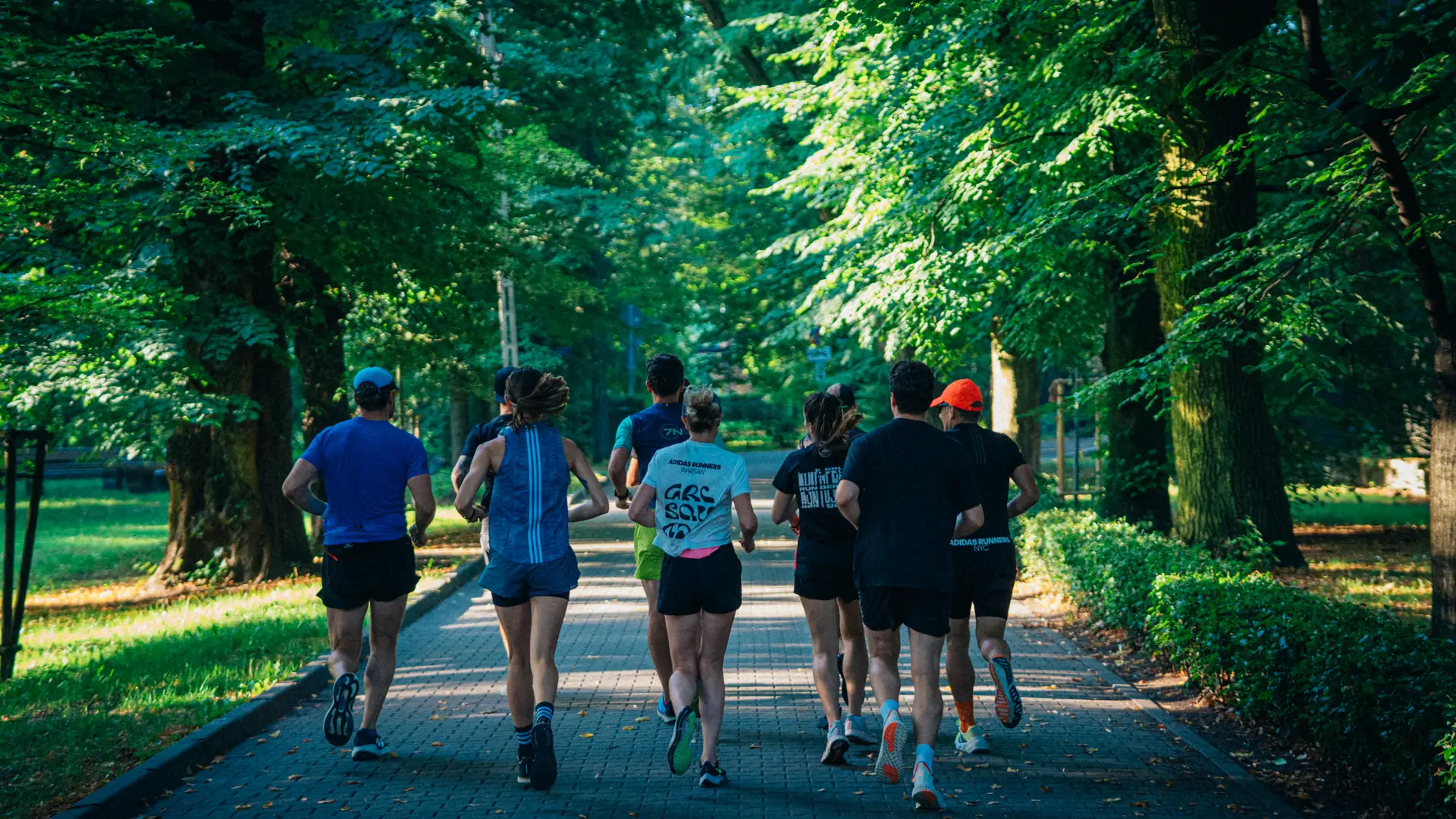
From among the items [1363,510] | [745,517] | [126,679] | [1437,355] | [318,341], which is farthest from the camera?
[1363,510]

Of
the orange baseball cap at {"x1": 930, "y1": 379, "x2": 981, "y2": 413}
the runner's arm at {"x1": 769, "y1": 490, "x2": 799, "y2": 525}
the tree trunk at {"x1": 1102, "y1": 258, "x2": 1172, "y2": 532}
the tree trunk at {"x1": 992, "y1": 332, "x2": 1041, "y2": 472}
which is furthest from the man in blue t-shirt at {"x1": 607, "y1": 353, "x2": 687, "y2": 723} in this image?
the tree trunk at {"x1": 992, "y1": 332, "x2": 1041, "y2": 472}

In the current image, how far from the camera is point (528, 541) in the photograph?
6352 millimetres

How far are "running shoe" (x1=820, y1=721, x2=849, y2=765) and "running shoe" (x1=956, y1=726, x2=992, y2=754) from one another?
0.73m

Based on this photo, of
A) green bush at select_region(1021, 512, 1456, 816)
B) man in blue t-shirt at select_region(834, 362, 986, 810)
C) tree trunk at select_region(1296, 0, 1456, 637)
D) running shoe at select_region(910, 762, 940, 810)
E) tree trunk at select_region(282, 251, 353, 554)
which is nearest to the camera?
green bush at select_region(1021, 512, 1456, 816)

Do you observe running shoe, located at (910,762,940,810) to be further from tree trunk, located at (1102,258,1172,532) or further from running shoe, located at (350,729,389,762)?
tree trunk, located at (1102,258,1172,532)

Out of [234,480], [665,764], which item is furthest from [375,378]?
[234,480]

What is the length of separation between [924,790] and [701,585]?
1.40m

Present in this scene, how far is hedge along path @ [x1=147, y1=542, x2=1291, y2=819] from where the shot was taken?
5.95 meters

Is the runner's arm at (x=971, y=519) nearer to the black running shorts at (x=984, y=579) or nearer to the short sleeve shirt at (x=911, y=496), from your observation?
the short sleeve shirt at (x=911, y=496)

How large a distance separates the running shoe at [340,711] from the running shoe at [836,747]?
2.46 metres

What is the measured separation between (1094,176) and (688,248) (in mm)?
36079

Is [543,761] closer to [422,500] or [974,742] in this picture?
[422,500]

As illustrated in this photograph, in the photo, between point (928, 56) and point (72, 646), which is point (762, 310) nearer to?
point (928, 56)

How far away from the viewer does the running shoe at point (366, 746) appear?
22.4ft
